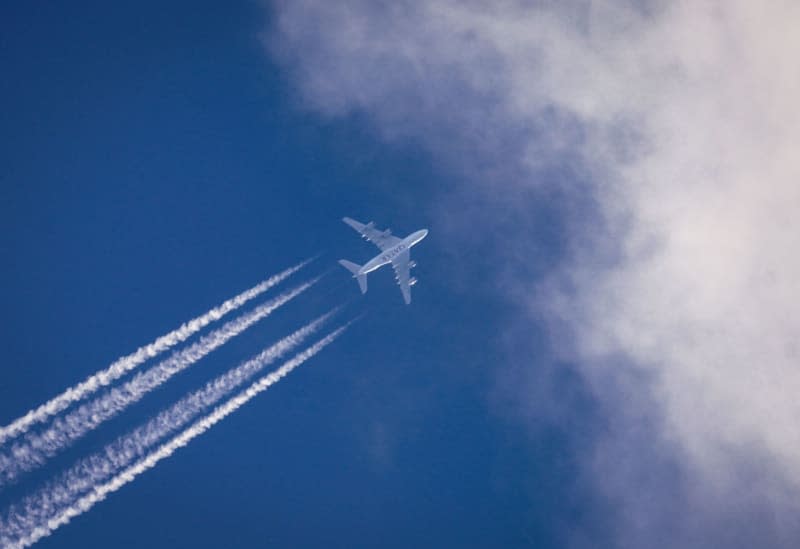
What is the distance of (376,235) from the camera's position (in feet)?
307

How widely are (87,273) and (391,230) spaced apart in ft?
123

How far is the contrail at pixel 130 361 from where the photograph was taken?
7231cm

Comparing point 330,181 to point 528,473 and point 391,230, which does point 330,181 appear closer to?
point 391,230

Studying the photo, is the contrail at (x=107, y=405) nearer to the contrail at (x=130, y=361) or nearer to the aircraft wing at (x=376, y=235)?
→ the contrail at (x=130, y=361)

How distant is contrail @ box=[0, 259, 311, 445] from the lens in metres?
72.3

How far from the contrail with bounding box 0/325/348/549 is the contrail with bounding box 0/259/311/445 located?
6771 millimetres

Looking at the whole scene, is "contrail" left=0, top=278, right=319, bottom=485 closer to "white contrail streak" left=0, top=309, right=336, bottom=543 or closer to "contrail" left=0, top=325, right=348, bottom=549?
"white contrail streak" left=0, top=309, right=336, bottom=543

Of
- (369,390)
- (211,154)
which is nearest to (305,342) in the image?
(369,390)

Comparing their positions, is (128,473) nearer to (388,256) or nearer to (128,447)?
(128,447)

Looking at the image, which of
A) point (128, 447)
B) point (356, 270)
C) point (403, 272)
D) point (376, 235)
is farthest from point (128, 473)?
point (403, 272)

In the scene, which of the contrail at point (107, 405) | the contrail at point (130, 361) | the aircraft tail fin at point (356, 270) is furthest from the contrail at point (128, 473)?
the aircraft tail fin at point (356, 270)

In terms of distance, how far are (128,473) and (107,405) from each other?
7049mm

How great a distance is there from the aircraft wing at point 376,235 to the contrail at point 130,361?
24.0 ft

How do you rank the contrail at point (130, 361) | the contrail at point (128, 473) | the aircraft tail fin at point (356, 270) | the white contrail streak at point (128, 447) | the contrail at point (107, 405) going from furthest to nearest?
the aircraft tail fin at point (356, 270)
the contrail at point (130, 361)
the contrail at point (107, 405)
the white contrail streak at point (128, 447)
the contrail at point (128, 473)
